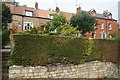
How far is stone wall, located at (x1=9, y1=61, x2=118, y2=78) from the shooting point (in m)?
10.8

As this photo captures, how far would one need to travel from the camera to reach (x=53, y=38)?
1173 centimetres

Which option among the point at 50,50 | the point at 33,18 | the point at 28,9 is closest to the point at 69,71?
the point at 50,50

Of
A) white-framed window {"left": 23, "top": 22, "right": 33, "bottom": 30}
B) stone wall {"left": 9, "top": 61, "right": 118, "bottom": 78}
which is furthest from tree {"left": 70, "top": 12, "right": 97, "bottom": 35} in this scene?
stone wall {"left": 9, "top": 61, "right": 118, "bottom": 78}

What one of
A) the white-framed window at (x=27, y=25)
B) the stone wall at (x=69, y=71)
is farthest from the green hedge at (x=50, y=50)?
the white-framed window at (x=27, y=25)

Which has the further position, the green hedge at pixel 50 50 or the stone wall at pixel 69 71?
the green hedge at pixel 50 50

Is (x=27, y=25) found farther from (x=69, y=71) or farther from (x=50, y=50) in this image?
(x=69, y=71)

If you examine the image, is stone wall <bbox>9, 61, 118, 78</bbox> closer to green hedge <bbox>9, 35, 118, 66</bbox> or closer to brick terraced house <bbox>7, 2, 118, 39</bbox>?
green hedge <bbox>9, 35, 118, 66</bbox>

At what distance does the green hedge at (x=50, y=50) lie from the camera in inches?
432

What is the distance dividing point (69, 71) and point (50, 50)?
Result: 1.49 m

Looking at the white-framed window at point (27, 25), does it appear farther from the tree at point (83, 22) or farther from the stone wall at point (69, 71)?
the stone wall at point (69, 71)

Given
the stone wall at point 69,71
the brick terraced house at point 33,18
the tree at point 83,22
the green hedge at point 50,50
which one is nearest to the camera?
the stone wall at point 69,71

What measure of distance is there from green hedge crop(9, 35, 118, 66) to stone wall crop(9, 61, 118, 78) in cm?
24

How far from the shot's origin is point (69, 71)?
11945mm

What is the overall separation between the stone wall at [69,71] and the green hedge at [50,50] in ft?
0.79
